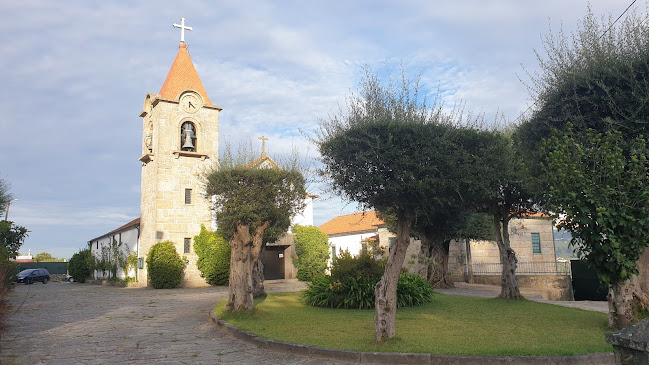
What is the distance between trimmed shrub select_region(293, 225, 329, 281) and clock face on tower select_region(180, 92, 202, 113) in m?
9.94

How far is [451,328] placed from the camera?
29.8 ft

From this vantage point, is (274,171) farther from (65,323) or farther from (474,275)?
(474,275)

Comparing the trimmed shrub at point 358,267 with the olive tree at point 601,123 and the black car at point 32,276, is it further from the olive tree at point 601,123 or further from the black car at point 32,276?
the black car at point 32,276

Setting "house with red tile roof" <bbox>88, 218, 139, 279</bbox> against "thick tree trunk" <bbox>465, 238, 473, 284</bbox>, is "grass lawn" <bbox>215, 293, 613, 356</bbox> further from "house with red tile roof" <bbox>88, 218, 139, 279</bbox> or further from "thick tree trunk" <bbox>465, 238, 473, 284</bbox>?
"house with red tile roof" <bbox>88, 218, 139, 279</bbox>

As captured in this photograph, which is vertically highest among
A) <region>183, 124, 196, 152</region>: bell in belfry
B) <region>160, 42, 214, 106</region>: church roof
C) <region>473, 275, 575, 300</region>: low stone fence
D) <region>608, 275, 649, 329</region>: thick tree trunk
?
<region>160, 42, 214, 106</region>: church roof

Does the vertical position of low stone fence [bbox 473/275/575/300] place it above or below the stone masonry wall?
below

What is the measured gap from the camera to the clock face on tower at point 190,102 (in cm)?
2702

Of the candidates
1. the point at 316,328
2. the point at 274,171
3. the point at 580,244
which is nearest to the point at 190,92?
the point at 274,171

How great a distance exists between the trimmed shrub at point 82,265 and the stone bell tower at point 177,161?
13.6 metres

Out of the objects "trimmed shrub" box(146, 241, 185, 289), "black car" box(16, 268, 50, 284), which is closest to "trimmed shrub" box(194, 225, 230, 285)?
"trimmed shrub" box(146, 241, 185, 289)

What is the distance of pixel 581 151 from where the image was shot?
308 inches

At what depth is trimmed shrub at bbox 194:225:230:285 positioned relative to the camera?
25.2 meters

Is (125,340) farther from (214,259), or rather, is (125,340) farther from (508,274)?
(214,259)

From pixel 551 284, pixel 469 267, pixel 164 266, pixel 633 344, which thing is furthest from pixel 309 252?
pixel 633 344
